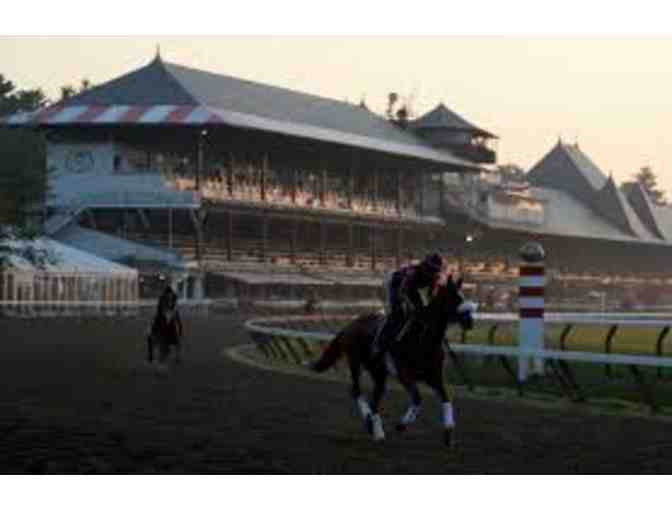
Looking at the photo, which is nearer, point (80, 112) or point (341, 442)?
point (341, 442)

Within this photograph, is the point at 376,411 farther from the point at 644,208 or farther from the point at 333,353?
the point at 644,208

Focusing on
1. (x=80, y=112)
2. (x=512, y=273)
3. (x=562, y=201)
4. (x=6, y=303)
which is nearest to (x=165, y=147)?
(x=80, y=112)

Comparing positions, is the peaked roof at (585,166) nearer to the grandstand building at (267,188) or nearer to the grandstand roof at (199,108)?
the grandstand building at (267,188)

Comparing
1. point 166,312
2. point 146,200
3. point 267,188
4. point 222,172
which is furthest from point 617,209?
point 166,312

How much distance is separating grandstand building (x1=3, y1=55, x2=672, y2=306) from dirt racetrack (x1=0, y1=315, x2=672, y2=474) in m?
54.3

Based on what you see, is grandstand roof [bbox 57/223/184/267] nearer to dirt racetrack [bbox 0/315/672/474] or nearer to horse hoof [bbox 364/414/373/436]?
dirt racetrack [bbox 0/315/672/474]

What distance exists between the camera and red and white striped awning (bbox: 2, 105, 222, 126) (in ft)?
254

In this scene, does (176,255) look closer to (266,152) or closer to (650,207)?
(266,152)

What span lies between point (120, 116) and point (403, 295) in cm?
6707

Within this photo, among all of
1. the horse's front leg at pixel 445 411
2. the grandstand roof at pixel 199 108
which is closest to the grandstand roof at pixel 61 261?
the grandstand roof at pixel 199 108

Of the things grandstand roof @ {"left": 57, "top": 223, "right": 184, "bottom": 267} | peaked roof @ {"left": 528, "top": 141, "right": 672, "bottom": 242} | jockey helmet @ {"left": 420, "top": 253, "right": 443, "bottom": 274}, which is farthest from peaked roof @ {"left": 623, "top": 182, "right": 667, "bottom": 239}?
jockey helmet @ {"left": 420, "top": 253, "right": 443, "bottom": 274}

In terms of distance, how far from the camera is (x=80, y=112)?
8100cm

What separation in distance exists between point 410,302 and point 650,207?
129436 mm

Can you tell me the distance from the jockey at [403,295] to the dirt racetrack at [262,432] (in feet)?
2.79
